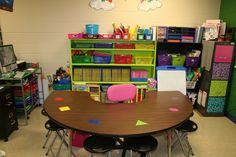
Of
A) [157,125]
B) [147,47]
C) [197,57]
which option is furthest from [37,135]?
[197,57]

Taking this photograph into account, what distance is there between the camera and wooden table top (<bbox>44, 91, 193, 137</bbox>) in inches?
68.9

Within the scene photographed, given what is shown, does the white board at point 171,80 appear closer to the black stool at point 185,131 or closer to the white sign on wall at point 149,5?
the black stool at point 185,131

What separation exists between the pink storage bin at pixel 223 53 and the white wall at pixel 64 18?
37.6 inches

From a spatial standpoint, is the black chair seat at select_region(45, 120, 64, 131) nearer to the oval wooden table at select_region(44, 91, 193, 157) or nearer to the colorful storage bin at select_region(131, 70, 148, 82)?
the oval wooden table at select_region(44, 91, 193, 157)

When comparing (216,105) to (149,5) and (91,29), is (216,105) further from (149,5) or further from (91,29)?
(91,29)

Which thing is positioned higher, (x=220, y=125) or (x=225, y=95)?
(x=225, y=95)

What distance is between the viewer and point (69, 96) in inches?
99.0

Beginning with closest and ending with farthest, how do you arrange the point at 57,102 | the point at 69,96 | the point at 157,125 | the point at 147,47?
the point at 157,125, the point at 57,102, the point at 69,96, the point at 147,47

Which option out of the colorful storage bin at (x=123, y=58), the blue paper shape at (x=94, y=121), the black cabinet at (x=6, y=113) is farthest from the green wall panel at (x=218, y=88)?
the black cabinet at (x=6, y=113)

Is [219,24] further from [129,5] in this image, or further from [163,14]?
[129,5]

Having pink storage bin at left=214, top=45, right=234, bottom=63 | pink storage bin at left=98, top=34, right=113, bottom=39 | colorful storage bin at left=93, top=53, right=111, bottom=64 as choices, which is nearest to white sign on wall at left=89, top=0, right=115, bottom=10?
pink storage bin at left=98, top=34, right=113, bottom=39

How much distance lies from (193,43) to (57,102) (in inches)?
122

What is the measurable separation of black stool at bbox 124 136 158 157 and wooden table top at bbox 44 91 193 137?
0.22 m

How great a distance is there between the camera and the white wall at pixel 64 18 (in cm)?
406
